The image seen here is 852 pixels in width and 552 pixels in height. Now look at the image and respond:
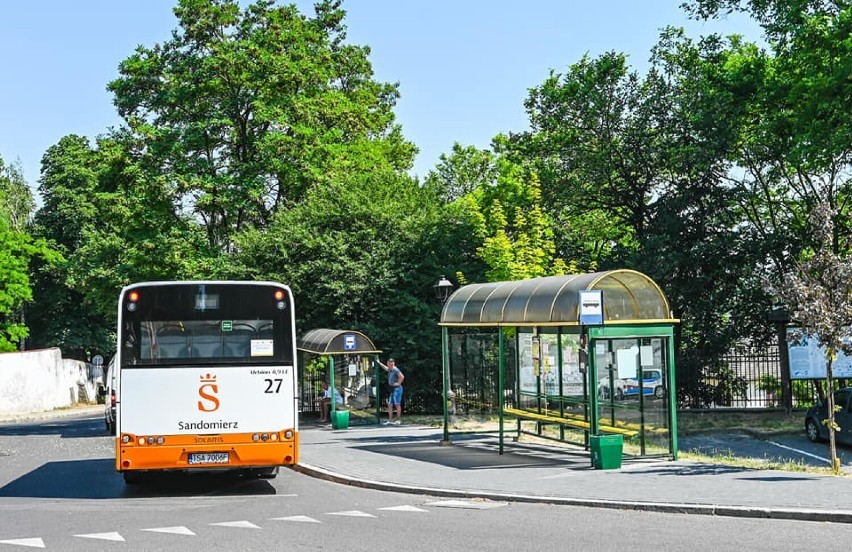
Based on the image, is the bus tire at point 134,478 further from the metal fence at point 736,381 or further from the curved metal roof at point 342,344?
the metal fence at point 736,381

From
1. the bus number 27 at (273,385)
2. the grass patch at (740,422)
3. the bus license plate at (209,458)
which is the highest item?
the bus number 27 at (273,385)

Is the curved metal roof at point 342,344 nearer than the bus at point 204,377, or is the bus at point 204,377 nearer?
the bus at point 204,377

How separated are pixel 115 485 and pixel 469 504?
664cm

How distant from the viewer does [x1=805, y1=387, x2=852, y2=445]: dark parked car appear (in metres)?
24.0

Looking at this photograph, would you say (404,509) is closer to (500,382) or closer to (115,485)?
(115,485)

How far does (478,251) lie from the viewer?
3130 centimetres

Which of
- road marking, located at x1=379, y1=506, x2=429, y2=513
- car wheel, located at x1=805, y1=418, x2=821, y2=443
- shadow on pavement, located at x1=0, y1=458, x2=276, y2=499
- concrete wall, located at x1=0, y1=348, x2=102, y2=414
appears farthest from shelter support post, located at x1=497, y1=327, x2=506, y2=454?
concrete wall, located at x1=0, y1=348, x2=102, y2=414

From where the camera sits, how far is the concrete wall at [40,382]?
156ft

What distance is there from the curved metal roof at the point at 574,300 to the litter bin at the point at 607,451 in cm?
199

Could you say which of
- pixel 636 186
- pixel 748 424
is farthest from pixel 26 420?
pixel 748 424

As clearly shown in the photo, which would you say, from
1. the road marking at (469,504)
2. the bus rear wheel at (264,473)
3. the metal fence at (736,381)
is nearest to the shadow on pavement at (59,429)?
the bus rear wheel at (264,473)

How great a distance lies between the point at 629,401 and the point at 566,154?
67.0 ft

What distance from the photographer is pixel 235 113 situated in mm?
39500

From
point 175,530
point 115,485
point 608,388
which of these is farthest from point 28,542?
point 608,388
